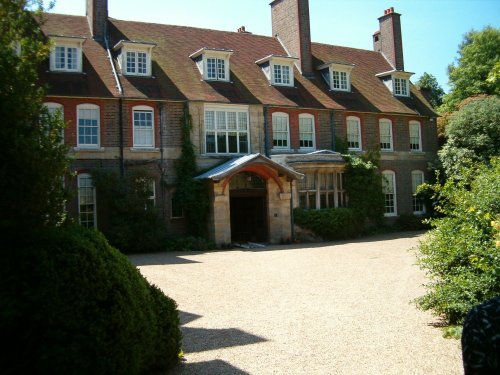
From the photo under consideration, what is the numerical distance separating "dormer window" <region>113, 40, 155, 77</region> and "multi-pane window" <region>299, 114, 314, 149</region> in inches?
322

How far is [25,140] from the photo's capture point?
522 cm

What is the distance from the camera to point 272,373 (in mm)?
6230

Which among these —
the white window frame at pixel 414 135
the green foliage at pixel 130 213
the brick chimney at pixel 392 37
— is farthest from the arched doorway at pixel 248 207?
the brick chimney at pixel 392 37

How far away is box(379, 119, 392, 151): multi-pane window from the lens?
1185 inches

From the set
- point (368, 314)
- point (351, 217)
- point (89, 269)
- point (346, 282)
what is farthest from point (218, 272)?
point (351, 217)

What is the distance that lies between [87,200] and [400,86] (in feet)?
67.3

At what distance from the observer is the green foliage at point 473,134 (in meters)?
29.7

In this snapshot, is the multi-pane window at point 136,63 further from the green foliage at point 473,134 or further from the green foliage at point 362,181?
the green foliage at point 473,134

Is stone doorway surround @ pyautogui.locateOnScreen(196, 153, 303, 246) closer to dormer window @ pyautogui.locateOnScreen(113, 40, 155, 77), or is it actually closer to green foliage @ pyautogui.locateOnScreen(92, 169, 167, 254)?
green foliage @ pyautogui.locateOnScreen(92, 169, 167, 254)

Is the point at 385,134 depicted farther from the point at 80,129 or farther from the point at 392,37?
the point at 80,129

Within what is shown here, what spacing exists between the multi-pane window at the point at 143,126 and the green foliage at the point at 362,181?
10098 millimetres

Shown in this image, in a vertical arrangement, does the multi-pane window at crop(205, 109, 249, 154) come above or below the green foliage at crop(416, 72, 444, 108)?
below

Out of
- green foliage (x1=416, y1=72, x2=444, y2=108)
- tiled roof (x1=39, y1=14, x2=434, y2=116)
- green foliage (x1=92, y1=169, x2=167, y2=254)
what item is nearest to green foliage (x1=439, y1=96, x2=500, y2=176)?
tiled roof (x1=39, y1=14, x2=434, y2=116)

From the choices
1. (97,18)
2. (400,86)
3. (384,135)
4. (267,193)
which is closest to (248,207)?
(267,193)
